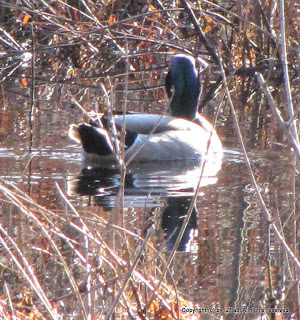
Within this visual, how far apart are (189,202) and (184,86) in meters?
3.21

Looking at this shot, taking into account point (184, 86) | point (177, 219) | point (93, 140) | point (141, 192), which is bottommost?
point (177, 219)

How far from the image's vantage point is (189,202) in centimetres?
669

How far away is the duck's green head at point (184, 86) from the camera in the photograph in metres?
9.60

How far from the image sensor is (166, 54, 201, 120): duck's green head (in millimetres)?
9602

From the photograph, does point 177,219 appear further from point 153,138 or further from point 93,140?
point 153,138

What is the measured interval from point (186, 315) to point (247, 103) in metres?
6.76

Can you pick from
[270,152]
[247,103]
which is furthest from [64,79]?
[270,152]

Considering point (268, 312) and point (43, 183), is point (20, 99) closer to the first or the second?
point (43, 183)

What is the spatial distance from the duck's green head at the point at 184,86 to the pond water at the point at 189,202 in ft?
1.19

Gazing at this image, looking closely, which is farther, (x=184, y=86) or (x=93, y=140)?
(x=184, y=86)

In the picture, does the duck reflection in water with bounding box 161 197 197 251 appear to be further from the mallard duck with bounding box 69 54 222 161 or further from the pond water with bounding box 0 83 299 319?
the mallard duck with bounding box 69 54 222 161

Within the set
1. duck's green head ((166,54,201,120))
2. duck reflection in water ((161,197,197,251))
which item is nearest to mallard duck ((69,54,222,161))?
duck's green head ((166,54,201,120))

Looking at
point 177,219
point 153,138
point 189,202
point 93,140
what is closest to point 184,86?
point 153,138

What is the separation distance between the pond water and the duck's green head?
0.36 m
